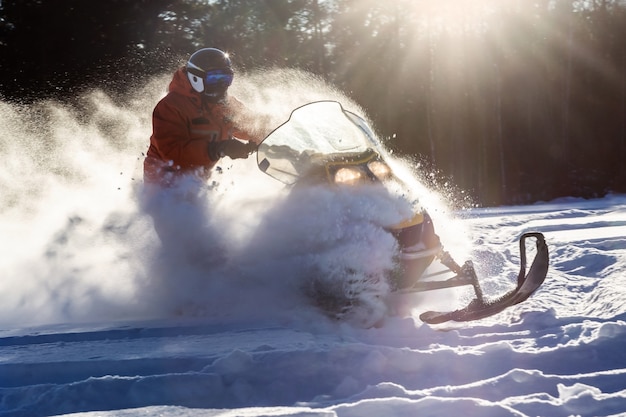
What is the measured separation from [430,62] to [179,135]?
17.6 metres

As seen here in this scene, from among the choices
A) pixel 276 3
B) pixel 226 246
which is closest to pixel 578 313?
pixel 226 246

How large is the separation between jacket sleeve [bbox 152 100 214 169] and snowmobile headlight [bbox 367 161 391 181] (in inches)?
57.6

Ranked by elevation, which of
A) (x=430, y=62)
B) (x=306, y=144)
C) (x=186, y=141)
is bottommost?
(x=306, y=144)

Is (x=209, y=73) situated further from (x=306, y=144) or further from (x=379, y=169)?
(x=379, y=169)

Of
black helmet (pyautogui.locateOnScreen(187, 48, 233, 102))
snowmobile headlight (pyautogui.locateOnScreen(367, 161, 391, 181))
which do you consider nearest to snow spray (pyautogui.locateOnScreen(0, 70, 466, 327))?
snowmobile headlight (pyautogui.locateOnScreen(367, 161, 391, 181))

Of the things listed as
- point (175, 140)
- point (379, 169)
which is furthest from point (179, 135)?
point (379, 169)

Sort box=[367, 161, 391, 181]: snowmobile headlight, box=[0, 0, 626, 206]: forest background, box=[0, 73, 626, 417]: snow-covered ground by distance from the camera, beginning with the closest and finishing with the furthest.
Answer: box=[0, 73, 626, 417]: snow-covered ground < box=[367, 161, 391, 181]: snowmobile headlight < box=[0, 0, 626, 206]: forest background

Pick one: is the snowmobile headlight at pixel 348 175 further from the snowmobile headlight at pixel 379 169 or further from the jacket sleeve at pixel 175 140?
the jacket sleeve at pixel 175 140

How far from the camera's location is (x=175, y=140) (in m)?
5.73

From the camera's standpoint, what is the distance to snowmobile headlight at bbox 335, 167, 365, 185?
16.0 feet

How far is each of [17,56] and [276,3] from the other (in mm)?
6913

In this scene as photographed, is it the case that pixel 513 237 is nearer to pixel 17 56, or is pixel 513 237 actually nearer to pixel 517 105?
pixel 17 56

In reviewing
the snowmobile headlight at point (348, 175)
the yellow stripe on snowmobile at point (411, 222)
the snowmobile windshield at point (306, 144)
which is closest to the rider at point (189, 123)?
the snowmobile windshield at point (306, 144)

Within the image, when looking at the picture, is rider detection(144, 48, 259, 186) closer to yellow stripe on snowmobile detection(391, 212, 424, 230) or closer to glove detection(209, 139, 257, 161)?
glove detection(209, 139, 257, 161)
